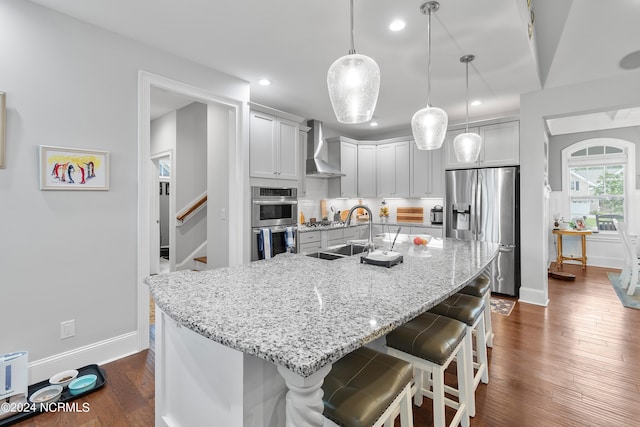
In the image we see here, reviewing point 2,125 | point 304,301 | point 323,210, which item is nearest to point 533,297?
point 323,210

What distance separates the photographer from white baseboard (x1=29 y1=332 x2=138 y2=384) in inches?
84.0

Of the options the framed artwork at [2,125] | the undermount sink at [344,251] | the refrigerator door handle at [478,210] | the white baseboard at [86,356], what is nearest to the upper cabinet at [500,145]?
the refrigerator door handle at [478,210]

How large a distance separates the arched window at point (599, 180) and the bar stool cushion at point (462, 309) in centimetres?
596

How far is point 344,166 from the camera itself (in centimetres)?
549

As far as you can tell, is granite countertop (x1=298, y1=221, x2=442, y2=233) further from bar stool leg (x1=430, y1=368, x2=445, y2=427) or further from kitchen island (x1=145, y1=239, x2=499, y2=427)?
bar stool leg (x1=430, y1=368, x2=445, y2=427)

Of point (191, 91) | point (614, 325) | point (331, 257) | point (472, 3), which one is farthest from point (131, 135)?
point (614, 325)

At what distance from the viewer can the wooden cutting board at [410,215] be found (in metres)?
5.59

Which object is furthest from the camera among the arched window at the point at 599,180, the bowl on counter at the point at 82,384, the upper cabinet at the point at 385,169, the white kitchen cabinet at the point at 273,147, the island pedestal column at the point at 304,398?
the arched window at the point at 599,180

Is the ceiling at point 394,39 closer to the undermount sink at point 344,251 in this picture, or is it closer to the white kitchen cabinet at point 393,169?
the white kitchen cabinet at point 393,169

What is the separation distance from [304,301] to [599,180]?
7.57m

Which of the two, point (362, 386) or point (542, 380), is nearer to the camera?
point (362, 386)

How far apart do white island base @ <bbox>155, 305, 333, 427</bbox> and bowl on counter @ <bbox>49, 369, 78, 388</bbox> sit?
1337 millimetres

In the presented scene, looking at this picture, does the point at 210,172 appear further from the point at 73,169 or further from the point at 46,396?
the point at 46,396

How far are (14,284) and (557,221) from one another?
26.3 feet
